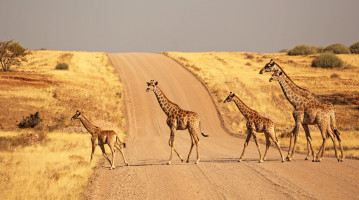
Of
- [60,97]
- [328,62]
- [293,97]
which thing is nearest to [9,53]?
[60,97]

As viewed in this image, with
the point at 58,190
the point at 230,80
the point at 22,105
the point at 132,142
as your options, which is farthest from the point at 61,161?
the point at 230,80

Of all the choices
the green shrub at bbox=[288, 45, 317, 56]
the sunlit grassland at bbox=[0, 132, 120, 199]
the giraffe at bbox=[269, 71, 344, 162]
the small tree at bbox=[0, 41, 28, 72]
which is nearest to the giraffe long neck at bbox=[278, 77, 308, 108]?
the giraffe at bbox=[269, 71, 344, 162]

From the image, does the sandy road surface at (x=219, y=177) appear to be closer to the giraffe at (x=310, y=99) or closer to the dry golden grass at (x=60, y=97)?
the giraffe at (x=310, y=99)

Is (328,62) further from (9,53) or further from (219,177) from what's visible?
(219,177)

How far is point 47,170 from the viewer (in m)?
16.5

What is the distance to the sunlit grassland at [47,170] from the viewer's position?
42.5 ft

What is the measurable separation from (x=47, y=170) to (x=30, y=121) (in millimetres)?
15566

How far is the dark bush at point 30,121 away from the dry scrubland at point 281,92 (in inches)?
662

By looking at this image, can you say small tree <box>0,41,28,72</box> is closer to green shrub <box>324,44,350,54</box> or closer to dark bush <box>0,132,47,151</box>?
dark bush <box>0,132,47,151</box>

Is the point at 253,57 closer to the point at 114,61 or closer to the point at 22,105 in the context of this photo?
the point at 114,61

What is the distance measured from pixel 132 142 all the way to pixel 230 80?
29.2 metres

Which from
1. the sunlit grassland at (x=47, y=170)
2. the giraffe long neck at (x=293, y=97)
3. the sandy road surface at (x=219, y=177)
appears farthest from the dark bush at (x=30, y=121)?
the giraffe long neck at (x=293, y=97)

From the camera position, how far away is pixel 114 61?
65250 millimetres

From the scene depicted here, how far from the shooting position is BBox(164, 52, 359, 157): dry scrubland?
33.7 m
